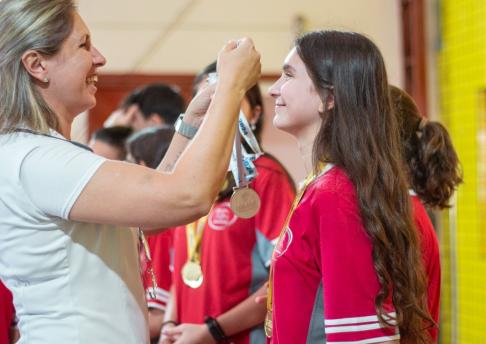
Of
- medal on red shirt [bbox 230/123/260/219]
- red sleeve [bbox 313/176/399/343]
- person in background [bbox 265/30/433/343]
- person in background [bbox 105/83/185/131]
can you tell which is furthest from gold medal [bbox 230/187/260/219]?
person in background [bbox 105/83/185/131]

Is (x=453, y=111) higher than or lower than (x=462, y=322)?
higher

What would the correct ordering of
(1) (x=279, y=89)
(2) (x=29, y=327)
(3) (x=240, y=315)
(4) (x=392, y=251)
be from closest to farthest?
(2) (x=29, y=327) < (4) (x=392, y=251) < (1) (x=279, y=89) < (3) (x=240, y=315)

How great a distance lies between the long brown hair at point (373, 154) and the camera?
1603 mm

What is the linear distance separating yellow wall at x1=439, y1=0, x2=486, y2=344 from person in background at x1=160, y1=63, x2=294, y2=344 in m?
3.08

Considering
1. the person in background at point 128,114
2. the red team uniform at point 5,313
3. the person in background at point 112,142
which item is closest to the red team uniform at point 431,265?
the red team uniform at point 5,313

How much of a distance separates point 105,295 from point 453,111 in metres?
4.59

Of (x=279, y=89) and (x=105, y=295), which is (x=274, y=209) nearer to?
(x=279, y=89)

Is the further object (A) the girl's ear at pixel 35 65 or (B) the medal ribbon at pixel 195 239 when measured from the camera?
(B) the medal ribbon at pixel 195 239

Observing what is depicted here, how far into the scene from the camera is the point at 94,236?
1.44 meters

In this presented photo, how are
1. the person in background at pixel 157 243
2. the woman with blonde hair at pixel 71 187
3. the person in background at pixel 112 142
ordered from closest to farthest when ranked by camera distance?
the woman with blonde hair at pixel 71 187 < the person in background at pixel 157 243 < the person in background at pixel 112 142

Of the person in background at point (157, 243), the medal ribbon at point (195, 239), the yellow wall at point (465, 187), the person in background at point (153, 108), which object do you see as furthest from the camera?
the yellow wall at point (465, 187)

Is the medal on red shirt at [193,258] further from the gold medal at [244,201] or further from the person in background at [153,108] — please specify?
the person in background at [153,108]

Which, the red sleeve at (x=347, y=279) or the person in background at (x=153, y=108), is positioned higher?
the person in background at (x=153, y=108)

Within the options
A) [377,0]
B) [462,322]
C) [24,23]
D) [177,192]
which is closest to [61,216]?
[177,192]
